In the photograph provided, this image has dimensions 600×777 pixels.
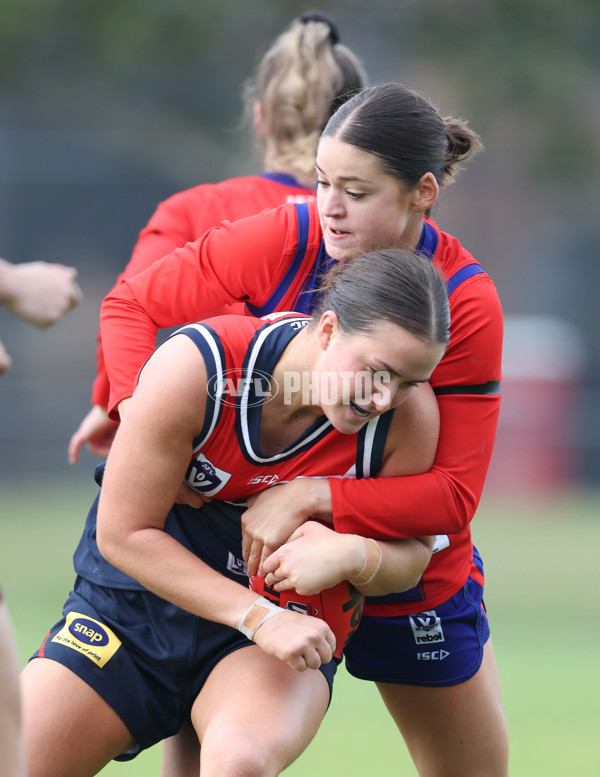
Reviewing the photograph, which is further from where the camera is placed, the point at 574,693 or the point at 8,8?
the point at 8,8

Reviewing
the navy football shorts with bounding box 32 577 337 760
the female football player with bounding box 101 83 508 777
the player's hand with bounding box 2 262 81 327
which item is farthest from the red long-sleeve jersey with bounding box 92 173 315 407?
the player's hand with bounding box 2 262 81 327

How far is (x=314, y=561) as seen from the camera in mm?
2680

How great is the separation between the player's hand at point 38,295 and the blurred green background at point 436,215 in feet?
14.7

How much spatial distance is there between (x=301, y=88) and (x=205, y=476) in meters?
1.58

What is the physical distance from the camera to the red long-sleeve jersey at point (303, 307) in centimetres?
292

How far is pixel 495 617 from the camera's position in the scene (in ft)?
28.9

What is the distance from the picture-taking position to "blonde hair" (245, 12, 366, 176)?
3.86m

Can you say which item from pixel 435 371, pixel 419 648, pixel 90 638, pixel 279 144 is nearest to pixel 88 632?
pixel 90 638

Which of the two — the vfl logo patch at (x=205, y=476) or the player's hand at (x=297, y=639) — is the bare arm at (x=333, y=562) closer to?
the player's hand at (x=297, y=639)

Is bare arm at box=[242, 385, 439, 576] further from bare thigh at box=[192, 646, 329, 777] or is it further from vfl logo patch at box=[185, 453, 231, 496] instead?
bare thigh at box=[192, 646, 329, 777]

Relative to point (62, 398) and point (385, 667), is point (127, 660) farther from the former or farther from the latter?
point (62, 398)

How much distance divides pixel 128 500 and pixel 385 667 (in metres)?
0.94

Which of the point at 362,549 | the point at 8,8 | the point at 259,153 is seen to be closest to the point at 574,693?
the point at 259,153

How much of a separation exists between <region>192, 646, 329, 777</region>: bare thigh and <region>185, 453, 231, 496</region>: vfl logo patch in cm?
39
